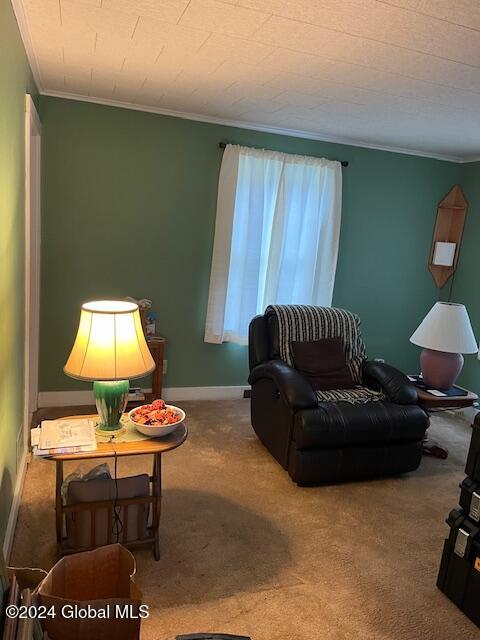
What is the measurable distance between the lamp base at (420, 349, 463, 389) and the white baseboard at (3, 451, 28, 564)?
270 centimetres

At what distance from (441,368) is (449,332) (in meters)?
0.26

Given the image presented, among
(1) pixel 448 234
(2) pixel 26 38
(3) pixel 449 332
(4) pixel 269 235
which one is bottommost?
(3) pixel 449 332

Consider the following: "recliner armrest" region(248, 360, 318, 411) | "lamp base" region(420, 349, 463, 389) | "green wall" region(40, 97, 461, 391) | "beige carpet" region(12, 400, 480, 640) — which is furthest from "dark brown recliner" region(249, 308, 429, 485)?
"green wall" region(40, 97, 461, 391)

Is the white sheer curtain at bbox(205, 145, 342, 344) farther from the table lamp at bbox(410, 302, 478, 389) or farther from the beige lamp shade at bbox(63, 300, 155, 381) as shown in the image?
the beige lamp shade at bbox(63, 300, 155, 381)

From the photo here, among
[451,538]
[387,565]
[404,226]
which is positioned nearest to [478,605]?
[451,538]

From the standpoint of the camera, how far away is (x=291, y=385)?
115 inches

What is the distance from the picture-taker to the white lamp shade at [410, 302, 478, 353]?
10.8 ft

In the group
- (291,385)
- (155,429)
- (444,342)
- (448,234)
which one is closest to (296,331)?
(291,385)

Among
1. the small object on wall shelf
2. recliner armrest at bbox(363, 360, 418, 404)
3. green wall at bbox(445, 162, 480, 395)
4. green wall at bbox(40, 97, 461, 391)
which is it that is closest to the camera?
recliner armrest at bbox(363, 360, 418, 404)

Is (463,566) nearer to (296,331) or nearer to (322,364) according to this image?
(322,364)

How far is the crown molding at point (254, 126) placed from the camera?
11.5 feet

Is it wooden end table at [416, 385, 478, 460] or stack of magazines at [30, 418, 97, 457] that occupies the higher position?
stack of magazines at [30, 418, 97, 457]

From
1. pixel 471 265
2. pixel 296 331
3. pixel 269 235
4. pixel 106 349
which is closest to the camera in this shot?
pixel 106 349

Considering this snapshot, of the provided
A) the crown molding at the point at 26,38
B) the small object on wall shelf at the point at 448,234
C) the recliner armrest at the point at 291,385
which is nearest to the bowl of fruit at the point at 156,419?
the recliner armrest at the point at 291,385
